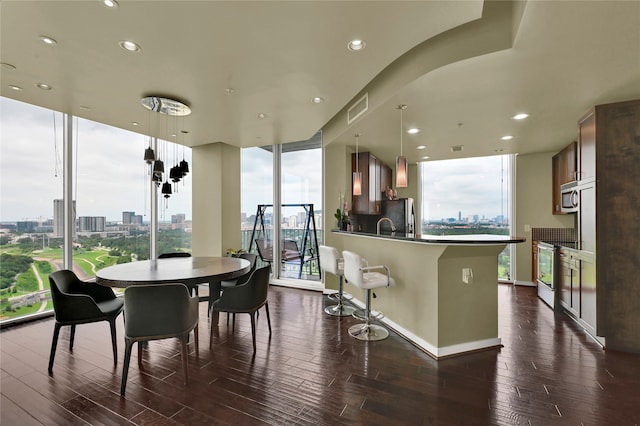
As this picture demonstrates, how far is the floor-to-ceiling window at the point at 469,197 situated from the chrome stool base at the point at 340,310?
3.51 m

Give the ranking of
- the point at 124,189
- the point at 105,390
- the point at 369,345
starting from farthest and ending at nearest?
the point at 124,189 → the point at 369,345 → the point at 105,390

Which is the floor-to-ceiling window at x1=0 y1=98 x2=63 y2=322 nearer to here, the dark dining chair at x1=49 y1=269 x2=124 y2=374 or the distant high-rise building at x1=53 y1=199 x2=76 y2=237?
the distant high-rise building at x1=53 y1=199 x2=76 y2=237

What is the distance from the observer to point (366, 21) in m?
1.99

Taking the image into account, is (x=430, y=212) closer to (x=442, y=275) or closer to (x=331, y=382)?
(x=442, y=275)

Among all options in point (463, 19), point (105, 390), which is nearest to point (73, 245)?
point (105, 390)

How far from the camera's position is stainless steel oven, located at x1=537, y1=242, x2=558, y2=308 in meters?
4.14

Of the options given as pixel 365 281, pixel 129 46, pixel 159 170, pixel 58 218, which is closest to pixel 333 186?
pixel 365 281

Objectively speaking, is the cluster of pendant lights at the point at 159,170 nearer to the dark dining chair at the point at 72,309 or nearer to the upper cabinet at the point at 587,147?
the dark dining chair at the point at 72,309

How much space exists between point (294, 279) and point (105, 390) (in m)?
3.74

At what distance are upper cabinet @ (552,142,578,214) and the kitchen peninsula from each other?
9.17 feet

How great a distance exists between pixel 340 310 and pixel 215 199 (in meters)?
3.12

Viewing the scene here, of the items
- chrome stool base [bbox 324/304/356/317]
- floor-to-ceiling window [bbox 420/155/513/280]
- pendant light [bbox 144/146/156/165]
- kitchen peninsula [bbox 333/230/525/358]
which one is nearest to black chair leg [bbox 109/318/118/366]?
pendant light [bbox 144/146/156/165]


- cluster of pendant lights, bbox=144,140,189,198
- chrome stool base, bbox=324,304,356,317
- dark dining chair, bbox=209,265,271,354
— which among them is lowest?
chrome stool base, bbox=324,304,356,317

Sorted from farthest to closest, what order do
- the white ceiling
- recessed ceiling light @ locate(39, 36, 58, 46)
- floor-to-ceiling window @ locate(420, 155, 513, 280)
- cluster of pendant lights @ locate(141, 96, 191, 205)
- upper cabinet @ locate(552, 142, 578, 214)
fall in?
floor-to-ceiling window @ locate(420, 155, 513, 280)
upper cabinet @ locate(552, 142, 578, 214)
cluster of pendant lights @ locate(141, 96, 191, 205)
recessed ceiling light @ locate(39, 36, 58, 46)
the white ceiling
